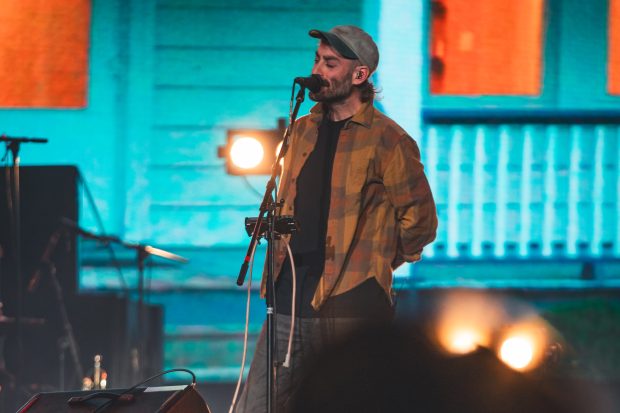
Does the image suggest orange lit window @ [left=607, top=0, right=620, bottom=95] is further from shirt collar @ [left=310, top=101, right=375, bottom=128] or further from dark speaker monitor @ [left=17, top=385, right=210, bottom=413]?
dark speaker monitor @ [left=17, top=385, right=210, bottom=413]

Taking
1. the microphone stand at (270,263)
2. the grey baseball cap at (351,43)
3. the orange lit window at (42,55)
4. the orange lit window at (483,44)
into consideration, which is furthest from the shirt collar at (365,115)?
the orange lit window at (42,55)

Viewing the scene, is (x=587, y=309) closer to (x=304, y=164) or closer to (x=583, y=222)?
(x=583, y=222)

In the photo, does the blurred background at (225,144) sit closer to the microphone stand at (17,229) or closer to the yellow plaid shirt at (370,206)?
the microphone stand at (17,229)

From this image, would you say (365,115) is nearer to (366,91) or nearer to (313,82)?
(366,91)

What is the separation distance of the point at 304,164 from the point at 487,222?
4.20m

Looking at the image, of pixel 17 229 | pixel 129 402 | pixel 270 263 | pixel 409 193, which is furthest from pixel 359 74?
pixel 17 229

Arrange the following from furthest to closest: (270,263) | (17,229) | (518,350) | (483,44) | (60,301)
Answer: (483,44)
(60,301)
(17,229)
(518,350)
(270,263)

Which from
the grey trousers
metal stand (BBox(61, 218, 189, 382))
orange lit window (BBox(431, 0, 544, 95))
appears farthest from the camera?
orange lit window (BBox(431, 0, 544, 95))

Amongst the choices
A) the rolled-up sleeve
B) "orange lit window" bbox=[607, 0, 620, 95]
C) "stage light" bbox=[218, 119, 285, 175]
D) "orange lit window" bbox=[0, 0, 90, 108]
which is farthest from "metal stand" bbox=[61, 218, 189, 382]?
"orange lit window" bbox=[607, 0, 620, 95]

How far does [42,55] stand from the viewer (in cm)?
721

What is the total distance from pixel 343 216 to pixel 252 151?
265 cm

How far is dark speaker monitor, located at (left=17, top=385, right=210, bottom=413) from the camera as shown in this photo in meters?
2.94

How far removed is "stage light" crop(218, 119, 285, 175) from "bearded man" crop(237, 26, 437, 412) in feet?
8.05

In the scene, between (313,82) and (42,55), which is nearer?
(313,82)
